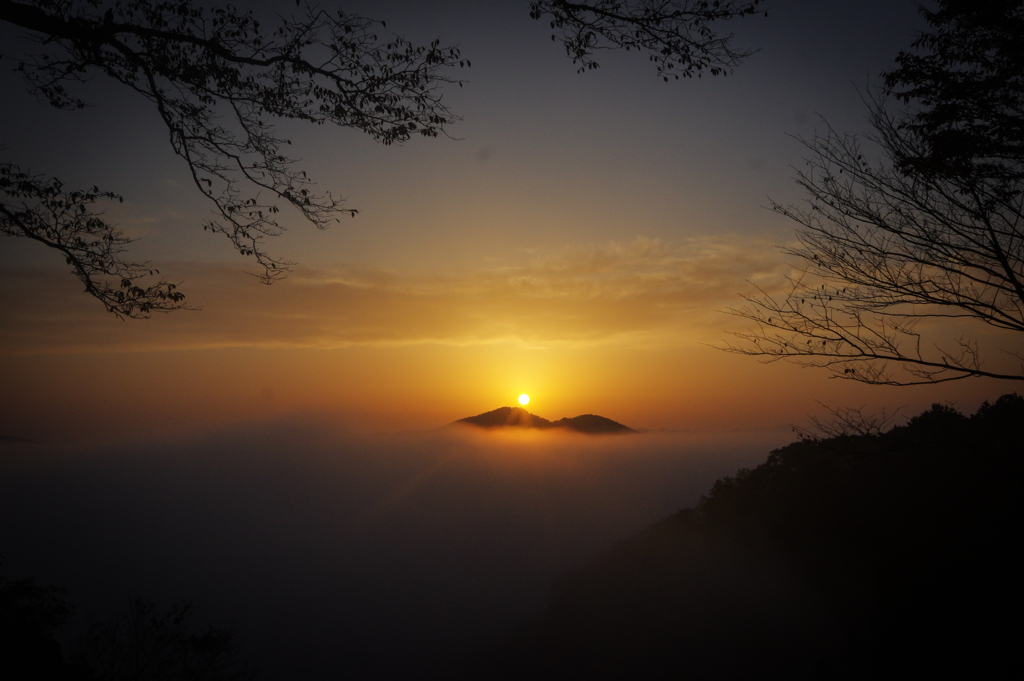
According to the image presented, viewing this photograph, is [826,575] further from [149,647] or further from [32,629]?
[32,629]

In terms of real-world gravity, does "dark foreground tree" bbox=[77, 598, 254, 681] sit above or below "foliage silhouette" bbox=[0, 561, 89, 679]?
below

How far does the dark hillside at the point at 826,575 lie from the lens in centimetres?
1195

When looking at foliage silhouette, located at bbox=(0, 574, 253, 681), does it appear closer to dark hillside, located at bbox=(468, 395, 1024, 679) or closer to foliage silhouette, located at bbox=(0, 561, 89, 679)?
foliage silhouette, located at bbox=(0, 561, 89, 679)

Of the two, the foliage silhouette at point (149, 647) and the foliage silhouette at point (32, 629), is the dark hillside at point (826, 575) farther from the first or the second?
the foliage silhouette at point (149, 647)

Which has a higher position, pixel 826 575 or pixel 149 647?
pixel 149 647

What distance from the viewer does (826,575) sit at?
27.6 meters

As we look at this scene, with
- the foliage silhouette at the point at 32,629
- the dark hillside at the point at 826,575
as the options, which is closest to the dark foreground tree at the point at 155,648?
the foliage silhouette at the point at 32,629

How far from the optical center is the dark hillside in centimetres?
1195

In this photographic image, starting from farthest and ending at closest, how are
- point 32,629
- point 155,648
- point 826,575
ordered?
point 826,575
point 155,648
point 32,629

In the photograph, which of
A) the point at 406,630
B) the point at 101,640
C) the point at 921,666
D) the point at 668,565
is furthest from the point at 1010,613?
the point at 406,630

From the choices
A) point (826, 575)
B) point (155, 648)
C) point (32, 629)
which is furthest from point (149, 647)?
point (826, 575)

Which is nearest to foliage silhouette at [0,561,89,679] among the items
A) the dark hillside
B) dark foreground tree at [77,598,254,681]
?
dark foreground tree at [77,598,254,681]

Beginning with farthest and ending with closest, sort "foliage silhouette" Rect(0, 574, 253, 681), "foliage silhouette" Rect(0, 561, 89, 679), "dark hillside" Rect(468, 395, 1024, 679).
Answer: "foliage silhouette" Rect(0, 574, 253, 681), "dark hillside" Rect(468, 395, 1024, 679), "foliage silhouette" Rect(0, 561, 89, 679)

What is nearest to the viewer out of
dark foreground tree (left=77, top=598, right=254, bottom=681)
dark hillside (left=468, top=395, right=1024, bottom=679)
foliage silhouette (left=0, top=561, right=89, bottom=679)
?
foliage silhouette (left=0, top=561, right=89, bottom=679)
